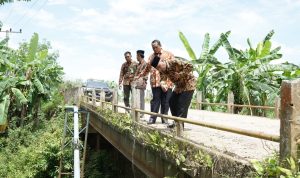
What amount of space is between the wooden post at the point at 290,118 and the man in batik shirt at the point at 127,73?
7241 mm

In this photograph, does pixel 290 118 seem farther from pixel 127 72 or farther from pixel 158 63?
pixel 127 72

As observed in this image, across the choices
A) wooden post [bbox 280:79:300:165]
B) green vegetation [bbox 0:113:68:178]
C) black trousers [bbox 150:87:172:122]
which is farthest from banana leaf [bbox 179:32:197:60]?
wooden post [bbox 280:79:300:165]

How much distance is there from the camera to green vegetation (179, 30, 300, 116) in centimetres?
1376

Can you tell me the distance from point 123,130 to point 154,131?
2310mm

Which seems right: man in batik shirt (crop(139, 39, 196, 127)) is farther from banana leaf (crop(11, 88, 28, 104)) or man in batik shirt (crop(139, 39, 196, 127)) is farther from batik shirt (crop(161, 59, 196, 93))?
banana leaf (crop(11, 88, 28, 104))

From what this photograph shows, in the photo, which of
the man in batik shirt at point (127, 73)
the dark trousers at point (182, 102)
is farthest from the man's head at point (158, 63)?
the man in batik shirt at point (127, 73)

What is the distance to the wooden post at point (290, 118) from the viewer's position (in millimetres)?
3033

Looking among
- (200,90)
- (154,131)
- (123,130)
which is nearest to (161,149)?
(154,131)

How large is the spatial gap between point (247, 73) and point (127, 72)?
5.87 metres

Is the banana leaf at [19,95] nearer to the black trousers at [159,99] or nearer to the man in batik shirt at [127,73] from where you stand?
the man in batik shirt at [127,73]

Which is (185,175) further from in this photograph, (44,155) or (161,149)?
(44,155)

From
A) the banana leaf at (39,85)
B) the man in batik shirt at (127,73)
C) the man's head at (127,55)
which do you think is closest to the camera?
the man's head at (127,55)

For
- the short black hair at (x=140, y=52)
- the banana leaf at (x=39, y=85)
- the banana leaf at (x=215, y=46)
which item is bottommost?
the banana leaf at (x=39, y=85)

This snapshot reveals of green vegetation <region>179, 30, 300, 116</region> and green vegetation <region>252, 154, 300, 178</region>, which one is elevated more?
green vegetation <region>179, 30, 300, 116</region>
